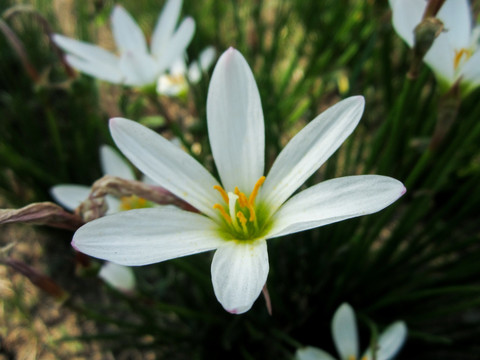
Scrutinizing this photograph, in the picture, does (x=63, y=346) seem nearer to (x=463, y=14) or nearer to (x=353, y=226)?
(x=353, y=226)

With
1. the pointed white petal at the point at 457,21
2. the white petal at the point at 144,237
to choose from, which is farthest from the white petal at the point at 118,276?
the pointed white petal at the point at 457,21

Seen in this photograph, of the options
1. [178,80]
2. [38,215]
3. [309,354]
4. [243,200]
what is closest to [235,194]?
[243,200]

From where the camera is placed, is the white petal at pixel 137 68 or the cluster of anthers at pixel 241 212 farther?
the white petal at pixel 137 68

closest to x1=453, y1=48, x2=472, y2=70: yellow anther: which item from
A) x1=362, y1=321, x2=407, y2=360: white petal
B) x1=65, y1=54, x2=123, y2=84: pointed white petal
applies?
x1=362, y1=321, x2=407, y2=360: white petal

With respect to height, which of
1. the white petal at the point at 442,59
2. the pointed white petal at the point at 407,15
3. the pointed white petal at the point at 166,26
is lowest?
the pointed white petal at the point at 166,26

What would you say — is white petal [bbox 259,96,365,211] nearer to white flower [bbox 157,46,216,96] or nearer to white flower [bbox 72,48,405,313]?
white flower [bbox 72,48,405,313]

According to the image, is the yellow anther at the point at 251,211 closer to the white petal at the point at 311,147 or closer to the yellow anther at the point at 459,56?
the white petal at the point at 311,147
